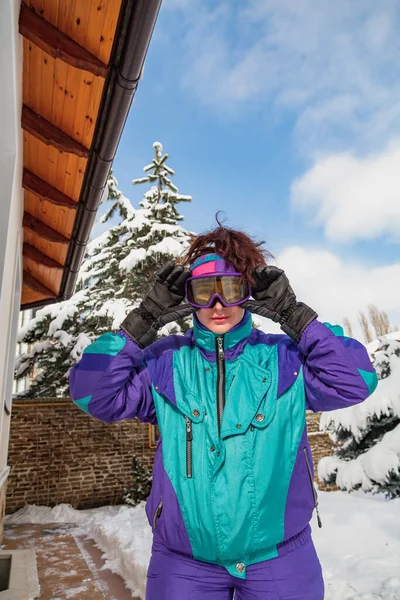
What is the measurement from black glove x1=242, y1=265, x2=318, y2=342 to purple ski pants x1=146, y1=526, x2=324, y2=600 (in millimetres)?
763

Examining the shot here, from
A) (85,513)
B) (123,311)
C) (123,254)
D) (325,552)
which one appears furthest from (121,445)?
(325,552)

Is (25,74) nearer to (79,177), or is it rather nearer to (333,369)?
(79,177)

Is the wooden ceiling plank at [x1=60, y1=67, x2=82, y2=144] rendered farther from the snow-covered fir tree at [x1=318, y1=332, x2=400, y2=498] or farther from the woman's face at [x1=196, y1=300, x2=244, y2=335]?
the snow-covered fir tree at [x1=318, y1=332, x2=400, y2=498]

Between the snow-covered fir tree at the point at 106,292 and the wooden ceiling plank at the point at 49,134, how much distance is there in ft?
20.8

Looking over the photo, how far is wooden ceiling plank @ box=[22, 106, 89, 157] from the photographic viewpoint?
133 inches

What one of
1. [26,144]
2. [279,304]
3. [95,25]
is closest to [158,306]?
[279,304]

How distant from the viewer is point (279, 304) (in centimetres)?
165

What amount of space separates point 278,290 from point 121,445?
29.4ft

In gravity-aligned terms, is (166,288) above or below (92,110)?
below

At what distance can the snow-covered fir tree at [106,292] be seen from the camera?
10.5m

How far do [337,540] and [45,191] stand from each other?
5.12 m

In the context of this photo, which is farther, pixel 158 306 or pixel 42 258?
pixel 42 258

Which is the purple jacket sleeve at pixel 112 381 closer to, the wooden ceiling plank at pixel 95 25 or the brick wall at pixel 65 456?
the wooden ceiling plank at pixel 95 25

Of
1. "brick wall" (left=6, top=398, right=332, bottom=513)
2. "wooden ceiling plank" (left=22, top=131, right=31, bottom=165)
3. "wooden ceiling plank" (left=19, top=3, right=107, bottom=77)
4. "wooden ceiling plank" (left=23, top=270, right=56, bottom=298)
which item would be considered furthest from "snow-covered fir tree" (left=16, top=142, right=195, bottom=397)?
"wooden ceiling plank" (left=19, top=3, right=107, bottom=77)
